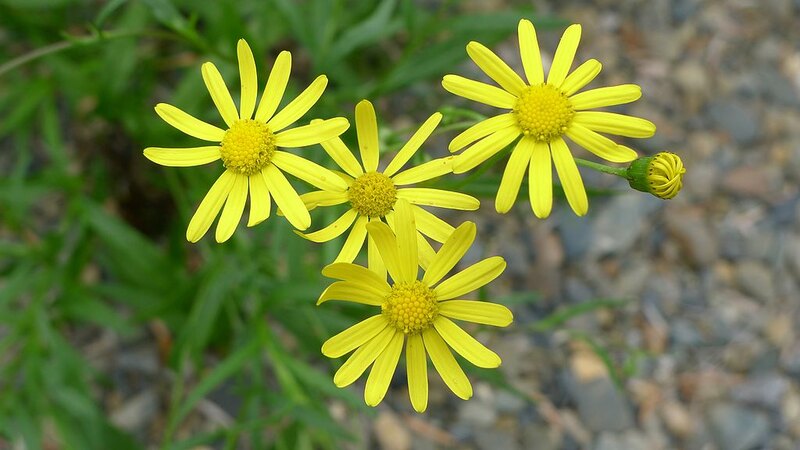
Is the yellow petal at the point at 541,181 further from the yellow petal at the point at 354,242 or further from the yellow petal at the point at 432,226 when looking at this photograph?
the yellow petal at the point at 354,242

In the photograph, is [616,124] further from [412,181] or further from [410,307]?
[410,307]

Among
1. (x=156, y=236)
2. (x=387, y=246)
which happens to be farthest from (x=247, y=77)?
(x=156, y=236)

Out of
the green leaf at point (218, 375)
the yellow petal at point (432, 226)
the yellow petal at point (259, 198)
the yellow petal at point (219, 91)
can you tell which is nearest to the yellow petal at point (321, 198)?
the yellow petal at point (259, 198)

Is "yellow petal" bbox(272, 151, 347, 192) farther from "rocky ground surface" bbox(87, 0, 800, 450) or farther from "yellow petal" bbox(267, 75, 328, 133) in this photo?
"rocky ground surface" bbox(87, 0, 800, 450)

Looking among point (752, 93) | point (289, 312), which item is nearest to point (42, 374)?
point (289, 312)

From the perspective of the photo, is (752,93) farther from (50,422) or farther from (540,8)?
(50,422)

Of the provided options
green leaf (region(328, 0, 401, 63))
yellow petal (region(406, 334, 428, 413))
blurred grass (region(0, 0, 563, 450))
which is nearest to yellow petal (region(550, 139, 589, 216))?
yellow petal (region(406, 334, 428, 413))

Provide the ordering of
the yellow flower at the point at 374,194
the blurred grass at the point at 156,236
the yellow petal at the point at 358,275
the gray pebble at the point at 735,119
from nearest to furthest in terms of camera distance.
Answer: the yellow petal at the point at 358,275 → the yellow flower at the point at 374,194 → the blurred grass at the point at 156,236 → the gray pebble at the point at 735,119
